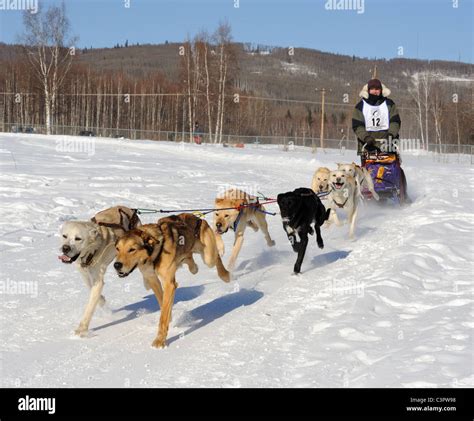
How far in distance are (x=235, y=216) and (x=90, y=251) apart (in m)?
2.25

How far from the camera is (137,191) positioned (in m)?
13.3

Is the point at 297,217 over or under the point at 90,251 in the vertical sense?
over

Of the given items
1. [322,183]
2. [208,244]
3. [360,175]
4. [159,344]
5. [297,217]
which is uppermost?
[360,175]

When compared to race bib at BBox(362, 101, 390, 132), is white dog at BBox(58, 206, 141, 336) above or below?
below

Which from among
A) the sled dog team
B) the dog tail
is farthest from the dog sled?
the dog tail

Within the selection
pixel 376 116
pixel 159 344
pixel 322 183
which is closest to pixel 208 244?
pixel 159 344

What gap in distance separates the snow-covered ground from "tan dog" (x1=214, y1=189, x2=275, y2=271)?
334 millimetres

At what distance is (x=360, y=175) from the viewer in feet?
31.8

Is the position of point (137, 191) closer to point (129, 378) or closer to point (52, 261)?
point (52, 261)

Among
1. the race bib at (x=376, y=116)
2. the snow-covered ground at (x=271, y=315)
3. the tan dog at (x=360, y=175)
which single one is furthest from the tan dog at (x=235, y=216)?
the race bib at (x=376, y=116)

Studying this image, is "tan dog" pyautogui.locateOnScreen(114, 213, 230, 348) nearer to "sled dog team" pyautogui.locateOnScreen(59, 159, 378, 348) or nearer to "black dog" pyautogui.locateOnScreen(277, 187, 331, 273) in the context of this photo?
"sled dog team" pyautogui.locateOnScreen(59, 159, 378, 348)

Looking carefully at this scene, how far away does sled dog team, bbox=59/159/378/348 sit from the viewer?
4512 mm

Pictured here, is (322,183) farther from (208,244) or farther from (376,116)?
(208,244)

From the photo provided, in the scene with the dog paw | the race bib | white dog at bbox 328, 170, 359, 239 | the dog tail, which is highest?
the race bib
